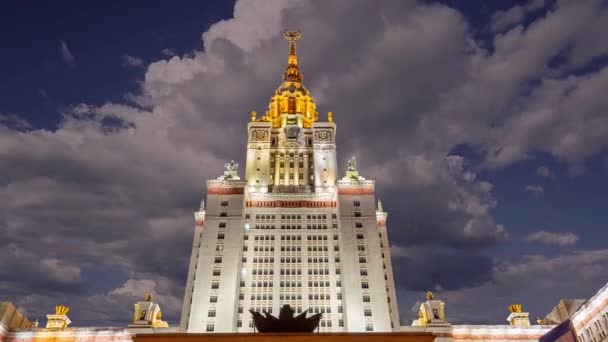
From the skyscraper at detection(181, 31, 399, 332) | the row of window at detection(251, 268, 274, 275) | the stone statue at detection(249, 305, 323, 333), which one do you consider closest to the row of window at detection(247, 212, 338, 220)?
the skyscraper at detection(181, 31, 399, 332)

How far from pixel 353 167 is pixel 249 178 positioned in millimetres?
21549

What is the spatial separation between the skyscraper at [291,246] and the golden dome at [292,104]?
8.89 metres

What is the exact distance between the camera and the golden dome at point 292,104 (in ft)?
336

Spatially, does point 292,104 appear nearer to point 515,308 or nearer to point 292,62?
point 292,62

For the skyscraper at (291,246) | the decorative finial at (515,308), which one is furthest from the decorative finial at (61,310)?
the decorative finial at (515,308)

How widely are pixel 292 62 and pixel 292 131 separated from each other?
96.2 ft

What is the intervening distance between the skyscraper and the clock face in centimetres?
139

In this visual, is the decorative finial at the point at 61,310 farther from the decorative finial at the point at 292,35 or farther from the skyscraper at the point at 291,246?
the decorative finial at the point at 292,35

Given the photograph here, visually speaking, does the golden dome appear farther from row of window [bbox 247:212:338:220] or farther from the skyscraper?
row of window [bbox 247:212:338:220]

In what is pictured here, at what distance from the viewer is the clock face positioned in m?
95.7

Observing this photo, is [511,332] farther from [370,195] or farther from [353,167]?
[353,167]

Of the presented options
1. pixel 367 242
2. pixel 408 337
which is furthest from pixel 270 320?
pixel 367 242

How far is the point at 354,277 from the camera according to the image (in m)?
72.0

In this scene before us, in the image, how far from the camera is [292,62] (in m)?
117
